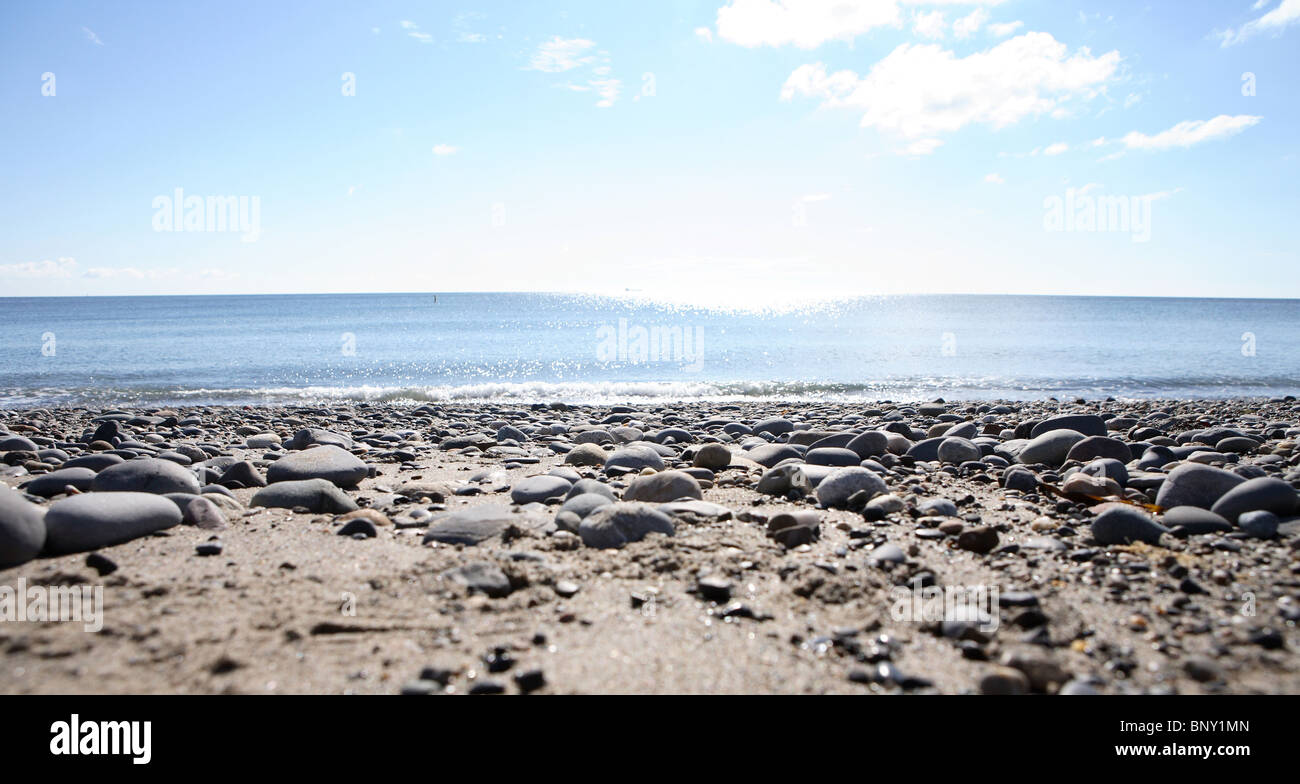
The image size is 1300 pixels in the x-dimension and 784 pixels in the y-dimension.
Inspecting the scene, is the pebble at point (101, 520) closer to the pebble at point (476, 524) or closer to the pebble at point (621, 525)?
the pebble at point (476, 524)

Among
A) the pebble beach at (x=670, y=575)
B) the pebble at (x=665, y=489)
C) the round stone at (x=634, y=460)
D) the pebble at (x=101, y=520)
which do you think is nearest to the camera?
the pebble beach at (x=670, y=575)

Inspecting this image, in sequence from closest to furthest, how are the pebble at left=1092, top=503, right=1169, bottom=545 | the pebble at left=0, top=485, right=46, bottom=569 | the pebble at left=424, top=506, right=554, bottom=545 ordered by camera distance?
the pebble at left=0, top=485, right=46, bottom=569
the pebble at left=1092, top=503, right=1169, bottom=545
the pebble at left=424, top=506, right=554, bottom=545

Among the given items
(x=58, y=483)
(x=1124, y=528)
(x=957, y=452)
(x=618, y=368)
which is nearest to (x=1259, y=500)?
(x=1124, y=528)

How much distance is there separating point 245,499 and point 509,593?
2.70 metres

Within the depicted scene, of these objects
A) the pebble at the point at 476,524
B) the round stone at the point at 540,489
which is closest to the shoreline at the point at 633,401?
the round stone at the point at 540,489

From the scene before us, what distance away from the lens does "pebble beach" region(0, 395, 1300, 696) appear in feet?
6.74

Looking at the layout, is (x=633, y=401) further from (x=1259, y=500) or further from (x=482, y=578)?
(x=482, y=578)

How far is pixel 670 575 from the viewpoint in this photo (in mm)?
2893

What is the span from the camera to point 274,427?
9.27m

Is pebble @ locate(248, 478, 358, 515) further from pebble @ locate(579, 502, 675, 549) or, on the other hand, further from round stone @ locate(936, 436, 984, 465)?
round stone @ locate(936, 436, 984, 465)

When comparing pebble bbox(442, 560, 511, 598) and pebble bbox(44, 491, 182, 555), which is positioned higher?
pebble bbox(44, 491, 182, 555)

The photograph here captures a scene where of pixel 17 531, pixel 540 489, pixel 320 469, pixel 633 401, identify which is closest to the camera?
pixel 17 531

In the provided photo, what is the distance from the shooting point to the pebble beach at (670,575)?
2.05 m

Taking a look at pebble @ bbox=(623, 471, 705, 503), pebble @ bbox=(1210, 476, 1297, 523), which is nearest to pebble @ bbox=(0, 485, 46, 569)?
pebble @ bbox=(623, 471, 705, 503)
